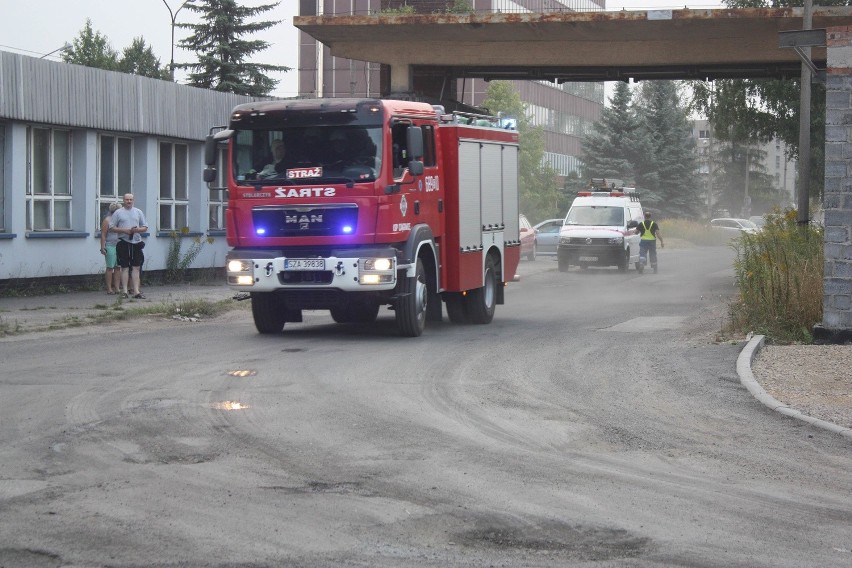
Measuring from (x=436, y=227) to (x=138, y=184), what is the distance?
1223 centimetres

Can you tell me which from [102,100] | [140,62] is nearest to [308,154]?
[102,100]

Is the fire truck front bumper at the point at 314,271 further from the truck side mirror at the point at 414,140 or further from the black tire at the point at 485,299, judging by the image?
the black tire at the point at 485,299

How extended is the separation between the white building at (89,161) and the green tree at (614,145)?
52.0 metres

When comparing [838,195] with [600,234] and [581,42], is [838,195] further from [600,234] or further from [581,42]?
[600,234]

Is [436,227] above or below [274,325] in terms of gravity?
above

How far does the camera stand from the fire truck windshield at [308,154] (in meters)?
15.8

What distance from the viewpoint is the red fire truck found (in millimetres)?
15695

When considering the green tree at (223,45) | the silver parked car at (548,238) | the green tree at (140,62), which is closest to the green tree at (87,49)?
the green tree at (140,62)

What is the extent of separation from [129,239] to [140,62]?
8993cm

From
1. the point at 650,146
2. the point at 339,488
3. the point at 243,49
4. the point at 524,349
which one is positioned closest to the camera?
the point at 339,488

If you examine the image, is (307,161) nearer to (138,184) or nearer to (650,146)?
(138,184)

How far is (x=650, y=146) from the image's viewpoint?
80.4 metres

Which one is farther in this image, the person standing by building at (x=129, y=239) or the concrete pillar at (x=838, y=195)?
the person standing by building at (x=129, y=239)

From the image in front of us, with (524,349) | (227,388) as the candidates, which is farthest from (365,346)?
(227,388)
